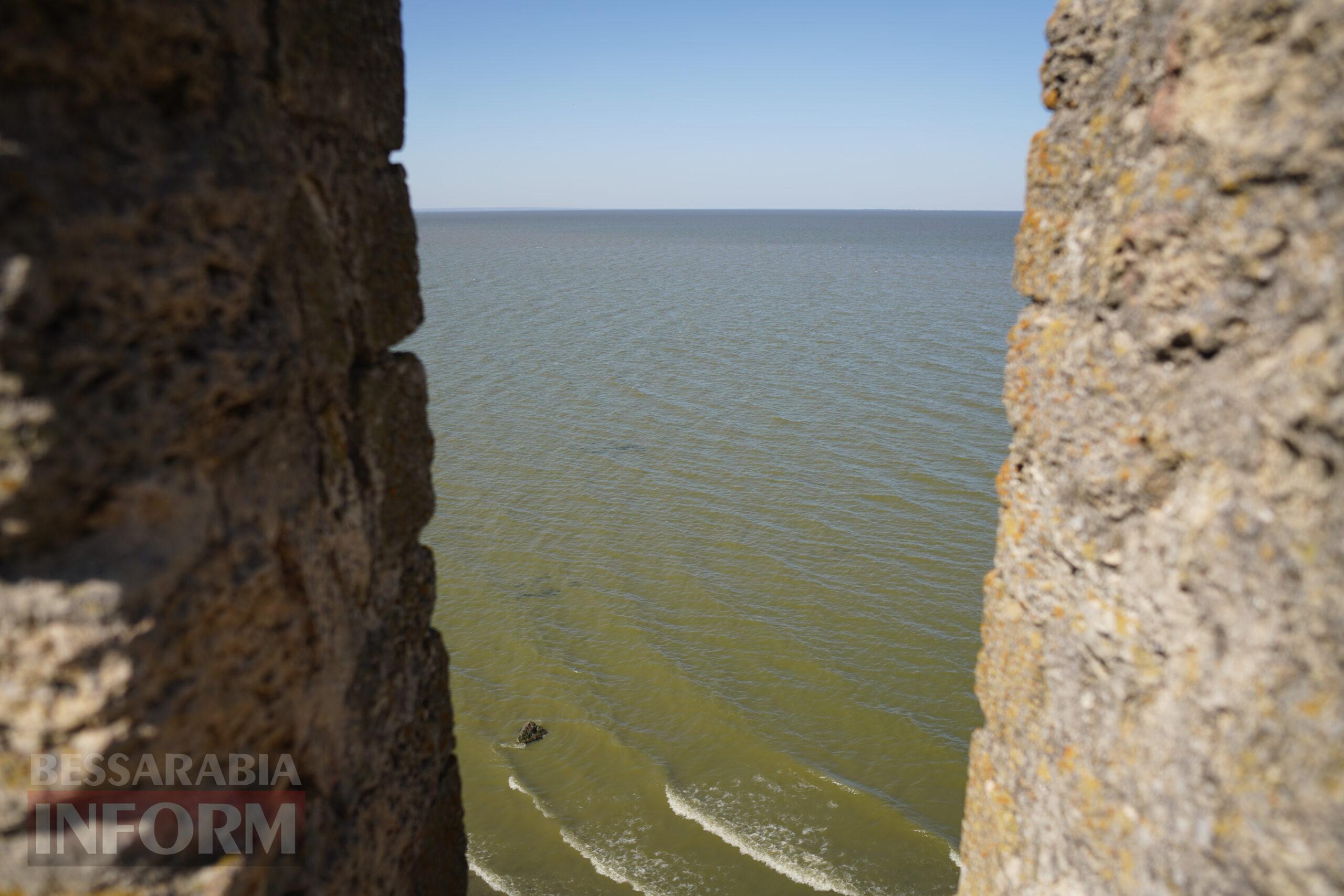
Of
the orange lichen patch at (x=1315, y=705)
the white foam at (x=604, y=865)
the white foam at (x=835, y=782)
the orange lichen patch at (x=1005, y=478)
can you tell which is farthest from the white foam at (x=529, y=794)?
the orange lichen patch at (x=1315, y=705)

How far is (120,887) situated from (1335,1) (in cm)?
355

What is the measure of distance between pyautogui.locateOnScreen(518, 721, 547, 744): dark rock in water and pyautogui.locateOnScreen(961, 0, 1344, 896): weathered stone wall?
483cm

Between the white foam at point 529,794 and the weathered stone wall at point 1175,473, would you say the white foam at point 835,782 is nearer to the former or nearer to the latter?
the white foam at point 529,794

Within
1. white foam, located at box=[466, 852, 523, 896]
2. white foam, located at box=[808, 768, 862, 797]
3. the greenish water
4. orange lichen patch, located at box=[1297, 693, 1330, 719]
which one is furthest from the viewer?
white foam, located at box=[808, 768, 862, 797]

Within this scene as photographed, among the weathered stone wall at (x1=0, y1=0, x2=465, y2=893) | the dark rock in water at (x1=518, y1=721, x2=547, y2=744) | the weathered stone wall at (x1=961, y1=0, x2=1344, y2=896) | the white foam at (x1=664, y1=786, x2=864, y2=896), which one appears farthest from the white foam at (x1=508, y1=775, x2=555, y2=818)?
the weathered stone wall at (x1=961, y1=0, x2=1344, y2=896)

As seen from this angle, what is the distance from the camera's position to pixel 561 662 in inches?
333

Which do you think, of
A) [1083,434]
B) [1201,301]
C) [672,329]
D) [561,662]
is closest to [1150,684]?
[1083,434]

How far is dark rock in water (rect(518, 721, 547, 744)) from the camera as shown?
7449 mm

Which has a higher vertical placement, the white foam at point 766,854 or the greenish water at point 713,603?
the greenish water at point 713,603

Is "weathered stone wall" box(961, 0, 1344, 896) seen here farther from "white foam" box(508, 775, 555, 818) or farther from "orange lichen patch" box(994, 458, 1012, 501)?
"white foam" box(508, 775, 555, 818)

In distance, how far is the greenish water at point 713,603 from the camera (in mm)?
6562

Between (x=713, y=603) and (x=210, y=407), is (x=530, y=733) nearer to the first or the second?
(x=713, y=603)

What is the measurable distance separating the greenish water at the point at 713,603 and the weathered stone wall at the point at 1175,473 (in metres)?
3.73

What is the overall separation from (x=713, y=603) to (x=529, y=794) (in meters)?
3.24
